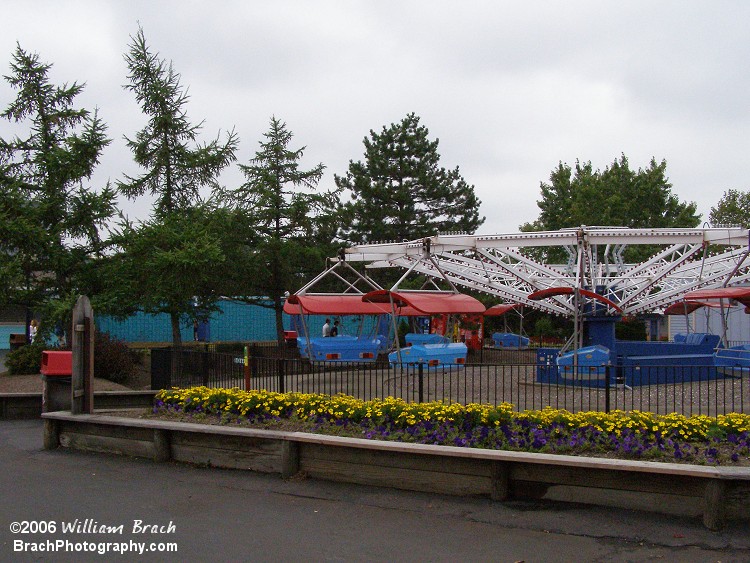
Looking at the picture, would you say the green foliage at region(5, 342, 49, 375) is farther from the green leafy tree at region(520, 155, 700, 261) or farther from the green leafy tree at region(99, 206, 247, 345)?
the green leafy tree at region(520, 155, 700, 261)

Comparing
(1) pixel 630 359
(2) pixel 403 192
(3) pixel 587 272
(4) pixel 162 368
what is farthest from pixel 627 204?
(4) pixel 162 368

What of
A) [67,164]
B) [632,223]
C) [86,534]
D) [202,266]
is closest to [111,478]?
[86,534]

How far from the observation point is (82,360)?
457 inches

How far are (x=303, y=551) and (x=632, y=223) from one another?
44573 mm

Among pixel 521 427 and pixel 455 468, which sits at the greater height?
pixel 521 427

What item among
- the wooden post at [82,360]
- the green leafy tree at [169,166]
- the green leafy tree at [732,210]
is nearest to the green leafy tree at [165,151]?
the green leafy tree at [169,166]

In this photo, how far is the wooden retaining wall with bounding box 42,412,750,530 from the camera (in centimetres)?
691

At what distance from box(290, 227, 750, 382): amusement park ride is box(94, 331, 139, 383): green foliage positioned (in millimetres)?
5806

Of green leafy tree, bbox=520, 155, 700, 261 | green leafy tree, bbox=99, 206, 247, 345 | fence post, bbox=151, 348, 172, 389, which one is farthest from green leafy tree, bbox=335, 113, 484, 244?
fence post, bbox=151, 348, 172, 389

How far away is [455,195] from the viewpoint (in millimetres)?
43656

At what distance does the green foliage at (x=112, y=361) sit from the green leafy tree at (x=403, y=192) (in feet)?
68.6

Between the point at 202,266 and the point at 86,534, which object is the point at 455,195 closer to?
the point at 202,266

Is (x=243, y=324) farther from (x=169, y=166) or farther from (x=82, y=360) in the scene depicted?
(x=82, y=360)

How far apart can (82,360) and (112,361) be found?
30.3 feet
